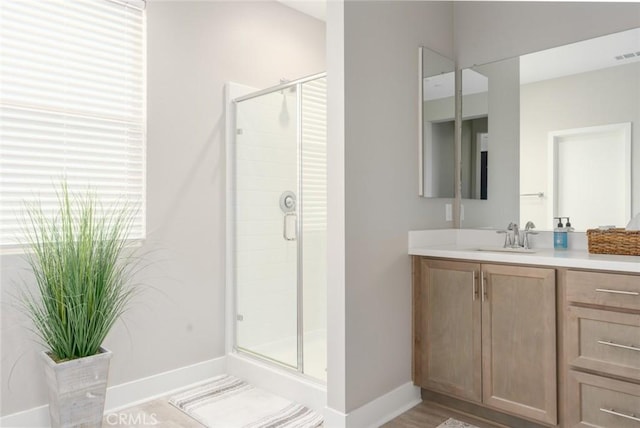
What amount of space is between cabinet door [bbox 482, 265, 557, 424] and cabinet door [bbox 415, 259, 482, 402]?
0.18 feet

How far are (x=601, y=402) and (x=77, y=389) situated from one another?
2371 millimetres

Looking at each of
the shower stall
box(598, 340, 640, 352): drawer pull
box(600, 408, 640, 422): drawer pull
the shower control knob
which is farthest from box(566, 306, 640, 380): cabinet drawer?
the shower control knob

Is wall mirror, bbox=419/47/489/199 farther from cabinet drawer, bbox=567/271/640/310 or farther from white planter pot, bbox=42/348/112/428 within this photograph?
white planter pot, bbox=42/348/112/428

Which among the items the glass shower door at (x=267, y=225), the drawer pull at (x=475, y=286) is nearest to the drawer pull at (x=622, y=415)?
the drawer pull at (x=475, y=286)

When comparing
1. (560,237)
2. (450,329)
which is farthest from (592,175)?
(450,329)

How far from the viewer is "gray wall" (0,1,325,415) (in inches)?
105

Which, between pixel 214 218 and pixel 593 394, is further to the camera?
pixel 214 218

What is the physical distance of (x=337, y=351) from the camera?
217cm

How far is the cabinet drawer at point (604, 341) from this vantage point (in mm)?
1802

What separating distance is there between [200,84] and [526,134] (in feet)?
6.87

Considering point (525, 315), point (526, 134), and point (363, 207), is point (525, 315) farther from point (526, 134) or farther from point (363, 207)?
point (526, 134)

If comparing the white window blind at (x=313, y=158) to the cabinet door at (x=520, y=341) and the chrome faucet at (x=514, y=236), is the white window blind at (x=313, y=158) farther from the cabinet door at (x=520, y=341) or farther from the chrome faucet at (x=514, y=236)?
the chrome faucet at (x=514, y=236)

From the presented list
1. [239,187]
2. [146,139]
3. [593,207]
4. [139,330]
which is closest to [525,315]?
[593,207]

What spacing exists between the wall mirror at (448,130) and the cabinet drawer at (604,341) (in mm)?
1059
